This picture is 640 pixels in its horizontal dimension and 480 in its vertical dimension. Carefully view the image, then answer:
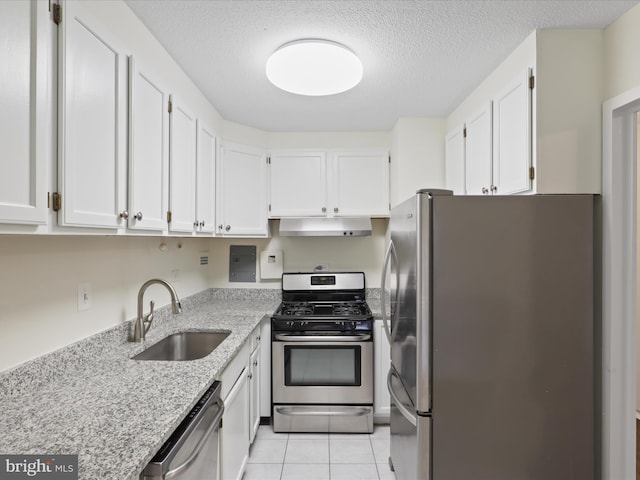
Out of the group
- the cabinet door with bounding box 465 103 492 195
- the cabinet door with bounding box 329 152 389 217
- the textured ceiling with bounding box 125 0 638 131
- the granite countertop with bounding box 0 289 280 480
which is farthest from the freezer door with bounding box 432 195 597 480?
the cabinet door with bounding box 329 152 389 217

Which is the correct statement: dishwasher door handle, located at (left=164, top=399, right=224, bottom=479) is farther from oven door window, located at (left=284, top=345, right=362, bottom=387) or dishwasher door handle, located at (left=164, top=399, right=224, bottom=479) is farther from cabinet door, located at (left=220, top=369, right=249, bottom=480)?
oven door window, located at (left=284, top=345, right=362, bottom=387)

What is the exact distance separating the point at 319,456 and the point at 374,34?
252cm

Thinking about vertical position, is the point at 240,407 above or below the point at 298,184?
below

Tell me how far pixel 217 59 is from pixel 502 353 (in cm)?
201

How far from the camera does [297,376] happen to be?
2.61 m

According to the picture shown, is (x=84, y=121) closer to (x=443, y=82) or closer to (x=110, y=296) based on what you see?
(x=110, y=296)

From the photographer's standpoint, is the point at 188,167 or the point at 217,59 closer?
the point at 217,59

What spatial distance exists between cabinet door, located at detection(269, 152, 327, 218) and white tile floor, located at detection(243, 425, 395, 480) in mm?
1726

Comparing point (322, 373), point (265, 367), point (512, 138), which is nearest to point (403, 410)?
point (322, 373)

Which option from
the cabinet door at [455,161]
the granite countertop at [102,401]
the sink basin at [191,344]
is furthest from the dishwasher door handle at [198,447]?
the cabinet door at [455,161]

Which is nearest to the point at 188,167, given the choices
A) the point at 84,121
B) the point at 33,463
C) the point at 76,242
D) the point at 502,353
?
the point at 76,242

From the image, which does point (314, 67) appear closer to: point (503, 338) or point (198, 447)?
point (503, 338)

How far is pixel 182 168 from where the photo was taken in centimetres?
193

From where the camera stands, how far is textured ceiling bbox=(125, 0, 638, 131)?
4.76 ft
